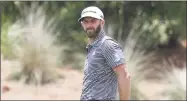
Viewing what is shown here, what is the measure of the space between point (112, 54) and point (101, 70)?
152 mm

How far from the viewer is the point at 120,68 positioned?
3.77 meters

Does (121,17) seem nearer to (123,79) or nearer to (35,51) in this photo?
(35,51)

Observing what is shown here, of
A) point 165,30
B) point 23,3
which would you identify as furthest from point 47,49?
point 165,30

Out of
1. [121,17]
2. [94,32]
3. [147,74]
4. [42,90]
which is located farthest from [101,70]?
[121,17]

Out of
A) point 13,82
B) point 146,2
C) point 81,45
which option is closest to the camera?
point 13,82

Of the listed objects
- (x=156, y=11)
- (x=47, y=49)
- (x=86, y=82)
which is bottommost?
(x=86, y=82)

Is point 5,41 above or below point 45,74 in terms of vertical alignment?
above

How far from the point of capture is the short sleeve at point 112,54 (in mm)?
3777

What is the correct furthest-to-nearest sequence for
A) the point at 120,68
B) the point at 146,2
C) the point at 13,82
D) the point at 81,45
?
the point at 81,45, the point at 146,2, the point at 13,82, the point at 120,68

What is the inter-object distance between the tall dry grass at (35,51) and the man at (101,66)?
18.0 feet

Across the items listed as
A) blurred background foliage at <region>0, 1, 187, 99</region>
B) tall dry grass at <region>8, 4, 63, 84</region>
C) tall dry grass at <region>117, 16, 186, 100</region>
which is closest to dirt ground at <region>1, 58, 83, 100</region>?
tall dry grass at <region>8, 4, 63, 84</region>

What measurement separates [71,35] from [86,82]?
7.67 metres

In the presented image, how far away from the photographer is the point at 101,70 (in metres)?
3.88

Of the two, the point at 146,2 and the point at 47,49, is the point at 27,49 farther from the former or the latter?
the point at 146,2
